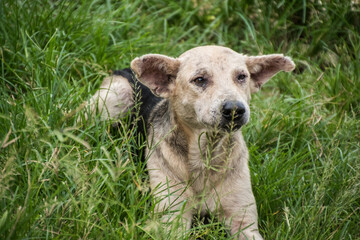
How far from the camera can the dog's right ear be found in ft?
→ 12.7

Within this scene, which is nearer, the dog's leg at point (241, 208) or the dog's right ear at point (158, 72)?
the dog's leg at point (241, 208)

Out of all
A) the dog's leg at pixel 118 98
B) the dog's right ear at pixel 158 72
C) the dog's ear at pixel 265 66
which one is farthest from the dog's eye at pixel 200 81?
the dog's leg at pixel 118 98

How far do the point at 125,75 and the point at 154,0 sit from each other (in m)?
2.08

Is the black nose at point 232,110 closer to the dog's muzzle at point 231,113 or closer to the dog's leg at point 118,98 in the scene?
the dog's muzzle at point 231,113

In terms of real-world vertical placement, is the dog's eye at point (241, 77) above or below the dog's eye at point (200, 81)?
below

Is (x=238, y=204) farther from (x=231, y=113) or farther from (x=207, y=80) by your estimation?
(x=207, y=80)

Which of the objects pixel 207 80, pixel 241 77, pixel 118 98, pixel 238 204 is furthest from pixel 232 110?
pixel 118 98

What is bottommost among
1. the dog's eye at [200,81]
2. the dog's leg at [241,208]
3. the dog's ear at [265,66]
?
the dog's leg at [241,208]

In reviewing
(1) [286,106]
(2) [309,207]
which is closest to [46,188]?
(2) [309,207]

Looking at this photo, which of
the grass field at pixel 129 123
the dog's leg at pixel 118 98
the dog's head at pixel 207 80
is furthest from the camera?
the dog's leg at pixel 118 98

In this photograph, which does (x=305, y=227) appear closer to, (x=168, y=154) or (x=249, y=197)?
(x=249, y=197)

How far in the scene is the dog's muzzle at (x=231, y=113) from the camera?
344 centimetres

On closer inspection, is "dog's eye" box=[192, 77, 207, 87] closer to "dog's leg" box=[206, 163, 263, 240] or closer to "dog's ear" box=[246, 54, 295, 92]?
"dog's ear" box=[246, 54, 295, 92]

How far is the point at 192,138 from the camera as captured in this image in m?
3.97
